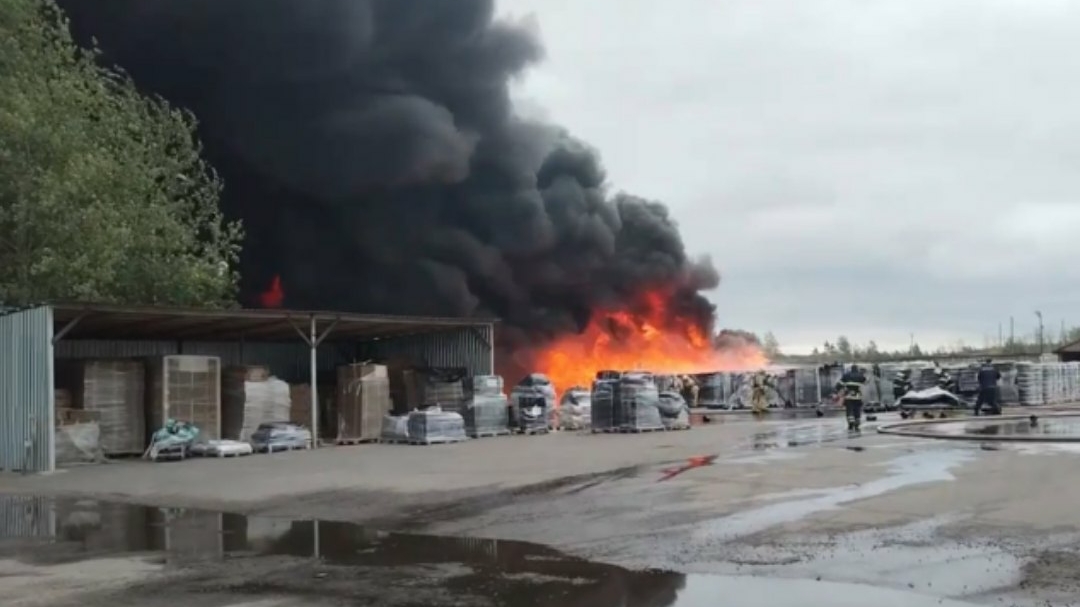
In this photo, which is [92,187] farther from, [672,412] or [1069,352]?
[1069,352]

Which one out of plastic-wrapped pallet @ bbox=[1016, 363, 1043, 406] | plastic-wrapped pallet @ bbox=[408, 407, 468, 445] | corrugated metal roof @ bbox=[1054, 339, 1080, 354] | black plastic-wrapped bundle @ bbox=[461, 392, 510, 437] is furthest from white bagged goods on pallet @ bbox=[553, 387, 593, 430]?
corrugated metal roof @ bbox=[1054, 339, 1080, 354]

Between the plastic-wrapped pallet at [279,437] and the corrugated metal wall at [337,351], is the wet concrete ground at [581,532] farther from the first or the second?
the corrugated metal wall at [337,351]

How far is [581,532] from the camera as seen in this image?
908cm

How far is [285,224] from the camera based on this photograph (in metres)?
33.3

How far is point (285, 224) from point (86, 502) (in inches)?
832

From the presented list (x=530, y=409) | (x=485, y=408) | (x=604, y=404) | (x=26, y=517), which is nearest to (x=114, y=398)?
(x=485, y=408)

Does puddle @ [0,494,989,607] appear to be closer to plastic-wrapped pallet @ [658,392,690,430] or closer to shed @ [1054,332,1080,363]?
plastic-wrapped pallet @ [658,392,690,430]

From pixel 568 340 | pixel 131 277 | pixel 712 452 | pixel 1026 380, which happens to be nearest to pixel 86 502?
pixel 712 452

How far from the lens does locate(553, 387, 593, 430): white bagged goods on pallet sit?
24078 mm

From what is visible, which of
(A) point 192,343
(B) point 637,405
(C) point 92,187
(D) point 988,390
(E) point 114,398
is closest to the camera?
(E) point 114,398

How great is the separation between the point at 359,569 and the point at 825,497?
4.99 m

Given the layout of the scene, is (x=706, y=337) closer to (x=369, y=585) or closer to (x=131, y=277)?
(x=131, y=277)

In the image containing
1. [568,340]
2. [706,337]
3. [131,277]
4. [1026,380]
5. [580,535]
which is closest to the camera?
[580,535]

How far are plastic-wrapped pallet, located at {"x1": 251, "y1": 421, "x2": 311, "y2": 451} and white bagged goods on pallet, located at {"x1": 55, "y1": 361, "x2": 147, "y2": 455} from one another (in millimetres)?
2242
